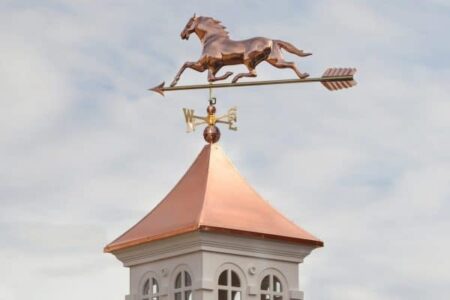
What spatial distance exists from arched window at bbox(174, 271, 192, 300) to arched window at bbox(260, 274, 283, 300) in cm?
120

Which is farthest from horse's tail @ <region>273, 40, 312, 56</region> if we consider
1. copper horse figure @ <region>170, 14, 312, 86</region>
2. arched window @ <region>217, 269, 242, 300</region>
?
arched window @ <region>217, 269, 242, 300</region>

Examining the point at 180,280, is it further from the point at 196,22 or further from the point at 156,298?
the point at 196,22

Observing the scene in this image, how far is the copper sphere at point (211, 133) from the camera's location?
26469 millimetres

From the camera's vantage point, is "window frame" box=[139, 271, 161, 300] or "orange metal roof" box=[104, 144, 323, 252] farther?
"window frame" box=[139, 271, 161, 300]

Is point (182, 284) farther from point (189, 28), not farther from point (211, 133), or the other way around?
point (189, 28)

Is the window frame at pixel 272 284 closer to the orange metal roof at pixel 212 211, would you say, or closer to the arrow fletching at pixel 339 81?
the orange metal roof at pixel 212 211

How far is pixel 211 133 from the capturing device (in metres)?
26.5

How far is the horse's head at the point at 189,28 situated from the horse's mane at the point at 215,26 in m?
0.19

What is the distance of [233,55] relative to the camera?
26375 mm

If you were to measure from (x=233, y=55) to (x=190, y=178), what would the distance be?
2139 mm

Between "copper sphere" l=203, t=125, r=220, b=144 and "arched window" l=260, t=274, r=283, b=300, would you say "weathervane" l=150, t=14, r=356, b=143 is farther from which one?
"arched window" l=260, t=274, r=283, b=300

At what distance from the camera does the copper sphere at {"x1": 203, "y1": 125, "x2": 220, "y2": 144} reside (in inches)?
1042

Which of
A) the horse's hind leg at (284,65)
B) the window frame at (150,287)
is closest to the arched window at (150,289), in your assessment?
the window frame at (150,287)

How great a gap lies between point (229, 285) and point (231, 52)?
3940mm
